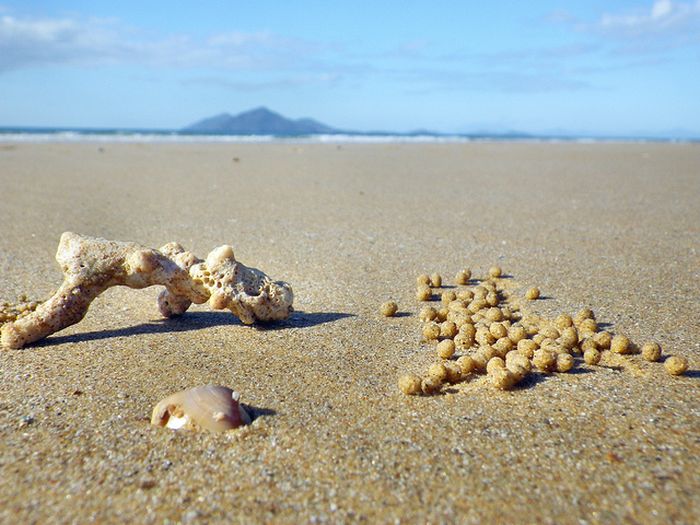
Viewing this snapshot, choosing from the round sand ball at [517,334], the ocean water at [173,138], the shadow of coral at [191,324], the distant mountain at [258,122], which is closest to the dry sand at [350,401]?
the shadow of coral at [191,324]

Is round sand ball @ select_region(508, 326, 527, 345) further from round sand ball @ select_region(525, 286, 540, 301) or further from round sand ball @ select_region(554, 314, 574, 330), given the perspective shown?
round sand ball @ select_region(525, 286, 540, 301)

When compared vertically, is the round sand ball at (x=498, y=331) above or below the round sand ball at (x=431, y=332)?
above

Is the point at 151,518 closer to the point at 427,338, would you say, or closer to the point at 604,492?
the point at 604,492

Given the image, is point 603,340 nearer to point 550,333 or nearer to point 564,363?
point 550,333

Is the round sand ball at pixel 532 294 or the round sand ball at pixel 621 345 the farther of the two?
the round sand ball at pixel 532 294

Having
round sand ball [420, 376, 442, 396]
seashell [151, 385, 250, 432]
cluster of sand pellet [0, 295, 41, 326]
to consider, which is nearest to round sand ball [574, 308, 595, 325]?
round sand ball [420, 376, 442, 396]

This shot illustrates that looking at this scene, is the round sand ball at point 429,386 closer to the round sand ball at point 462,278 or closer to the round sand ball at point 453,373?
the round sand ball at point 453,373

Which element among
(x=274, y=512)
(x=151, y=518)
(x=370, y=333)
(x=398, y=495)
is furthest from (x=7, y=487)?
(x=370, y=333)
